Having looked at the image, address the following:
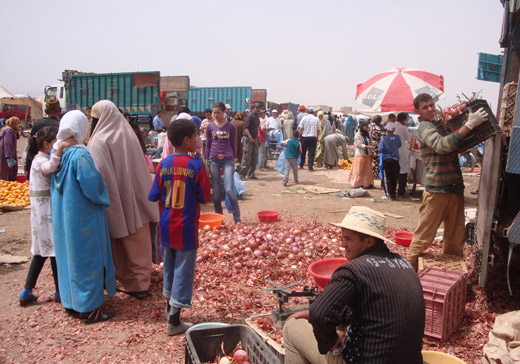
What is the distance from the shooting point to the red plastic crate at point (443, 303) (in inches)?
134

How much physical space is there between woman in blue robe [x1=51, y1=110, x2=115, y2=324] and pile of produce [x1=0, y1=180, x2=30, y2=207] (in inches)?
234

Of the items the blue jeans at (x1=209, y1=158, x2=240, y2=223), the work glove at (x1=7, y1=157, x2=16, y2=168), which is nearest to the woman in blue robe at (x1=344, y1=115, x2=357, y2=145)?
the blue jeans at (x1=209, y1=158, x2=240, y2=223)

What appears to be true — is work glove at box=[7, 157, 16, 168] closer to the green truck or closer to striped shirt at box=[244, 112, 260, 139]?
striped shirt at box=[244, 112, 260, 139]

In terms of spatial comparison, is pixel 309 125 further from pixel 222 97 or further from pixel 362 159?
pixel 222 97

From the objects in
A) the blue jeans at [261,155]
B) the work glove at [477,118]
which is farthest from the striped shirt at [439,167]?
the blue jeans at [261,155]

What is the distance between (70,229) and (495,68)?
792 cm

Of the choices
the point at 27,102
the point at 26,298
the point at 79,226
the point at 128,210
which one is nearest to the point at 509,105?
the point at 128,210

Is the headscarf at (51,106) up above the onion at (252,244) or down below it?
above

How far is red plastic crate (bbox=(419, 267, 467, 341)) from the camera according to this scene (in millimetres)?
3395

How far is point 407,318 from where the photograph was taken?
1.97m

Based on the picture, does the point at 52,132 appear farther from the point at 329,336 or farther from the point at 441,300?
the point at 441,300

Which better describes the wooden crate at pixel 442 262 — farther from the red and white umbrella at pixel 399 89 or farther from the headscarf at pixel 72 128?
the red and white umbrella at pixel 399 89

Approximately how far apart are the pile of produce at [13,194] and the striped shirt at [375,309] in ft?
28.9

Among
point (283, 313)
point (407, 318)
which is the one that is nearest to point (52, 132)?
point (283, 313)
